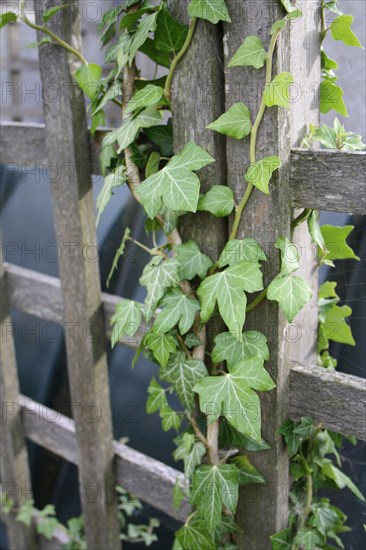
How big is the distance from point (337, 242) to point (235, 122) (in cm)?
29

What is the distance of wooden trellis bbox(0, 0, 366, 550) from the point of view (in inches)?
39.3

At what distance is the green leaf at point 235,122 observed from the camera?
39.4 inches

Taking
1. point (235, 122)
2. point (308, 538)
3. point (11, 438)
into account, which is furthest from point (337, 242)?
point (11, 438)

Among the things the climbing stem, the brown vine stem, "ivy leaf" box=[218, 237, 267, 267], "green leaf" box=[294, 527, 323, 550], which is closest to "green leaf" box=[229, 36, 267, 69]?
the brown vine stem

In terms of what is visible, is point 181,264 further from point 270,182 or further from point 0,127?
point 0,127

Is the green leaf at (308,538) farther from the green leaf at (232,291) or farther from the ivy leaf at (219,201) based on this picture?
the ivy leaf at (219,201)

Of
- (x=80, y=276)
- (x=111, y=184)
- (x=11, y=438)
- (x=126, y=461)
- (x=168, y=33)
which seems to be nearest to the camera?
(x=168, y=33)

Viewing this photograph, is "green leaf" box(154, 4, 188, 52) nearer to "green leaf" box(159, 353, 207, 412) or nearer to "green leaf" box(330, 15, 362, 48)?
"green leaf" box(330, 15, 362, 48)

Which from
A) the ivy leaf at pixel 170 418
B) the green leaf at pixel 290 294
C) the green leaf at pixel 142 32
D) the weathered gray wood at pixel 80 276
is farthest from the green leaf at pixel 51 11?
the ivy leaf at pixel 170 418

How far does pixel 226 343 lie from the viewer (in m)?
1.09

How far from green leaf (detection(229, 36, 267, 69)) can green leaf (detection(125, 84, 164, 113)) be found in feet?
0.53

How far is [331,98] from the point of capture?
3.55ft

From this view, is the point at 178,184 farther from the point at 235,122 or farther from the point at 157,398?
the point at 157,398

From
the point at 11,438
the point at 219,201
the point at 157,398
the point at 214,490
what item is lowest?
the point at 11,438
